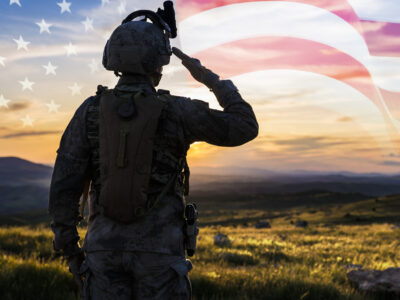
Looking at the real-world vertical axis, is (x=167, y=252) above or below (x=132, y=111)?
below

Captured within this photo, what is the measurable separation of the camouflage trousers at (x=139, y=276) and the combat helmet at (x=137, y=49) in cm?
151

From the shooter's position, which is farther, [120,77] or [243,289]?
[243,289]

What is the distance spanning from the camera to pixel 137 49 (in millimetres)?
3398

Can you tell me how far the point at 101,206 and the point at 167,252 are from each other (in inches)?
24.9

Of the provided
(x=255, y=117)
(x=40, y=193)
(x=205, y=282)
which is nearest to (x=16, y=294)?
(x=205, y=282)

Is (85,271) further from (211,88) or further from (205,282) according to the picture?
(205,282)

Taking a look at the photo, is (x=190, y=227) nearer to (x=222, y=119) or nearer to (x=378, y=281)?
(x=222, y=119)

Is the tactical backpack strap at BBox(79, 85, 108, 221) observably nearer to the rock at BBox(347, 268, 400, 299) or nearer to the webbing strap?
the webbing strap

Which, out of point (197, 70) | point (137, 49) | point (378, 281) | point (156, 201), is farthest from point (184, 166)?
point (378, 281)

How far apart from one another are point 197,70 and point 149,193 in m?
1.18

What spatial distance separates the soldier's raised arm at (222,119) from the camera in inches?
129

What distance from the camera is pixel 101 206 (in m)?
3.27

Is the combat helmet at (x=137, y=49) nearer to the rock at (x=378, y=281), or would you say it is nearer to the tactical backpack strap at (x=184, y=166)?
the tactical backpack strap at (x=184, y=166)

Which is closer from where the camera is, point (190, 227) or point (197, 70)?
point (190, 227)
